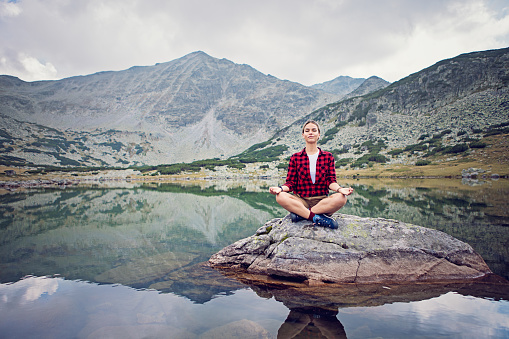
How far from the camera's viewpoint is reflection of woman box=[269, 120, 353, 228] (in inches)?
356

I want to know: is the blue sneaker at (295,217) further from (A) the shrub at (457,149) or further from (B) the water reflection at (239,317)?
(A) the shrub at (457,149)

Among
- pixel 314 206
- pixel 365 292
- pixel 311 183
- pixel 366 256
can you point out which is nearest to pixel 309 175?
pixel 311 183

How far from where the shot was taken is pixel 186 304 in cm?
696

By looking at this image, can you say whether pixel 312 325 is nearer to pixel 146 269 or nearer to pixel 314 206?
pixel 314 206

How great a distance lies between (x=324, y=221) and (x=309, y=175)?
1806 mm

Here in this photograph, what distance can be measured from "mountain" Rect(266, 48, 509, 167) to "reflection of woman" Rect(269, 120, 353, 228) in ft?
441

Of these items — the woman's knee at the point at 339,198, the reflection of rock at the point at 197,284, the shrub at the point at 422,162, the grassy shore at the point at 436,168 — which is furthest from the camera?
the shrub at the point at 422,162

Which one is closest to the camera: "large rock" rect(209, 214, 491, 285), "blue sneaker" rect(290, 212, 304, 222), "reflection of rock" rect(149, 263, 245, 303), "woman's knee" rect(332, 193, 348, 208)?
"reflection of rock" rect(149, 263, 245, 303)

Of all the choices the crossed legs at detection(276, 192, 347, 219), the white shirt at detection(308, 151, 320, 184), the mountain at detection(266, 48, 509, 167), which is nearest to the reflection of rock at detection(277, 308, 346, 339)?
the crossed legs at detection(276, 192, 347, 219)

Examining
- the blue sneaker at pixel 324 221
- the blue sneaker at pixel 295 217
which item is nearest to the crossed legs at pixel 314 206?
the blue sneaker at pixel 324 221

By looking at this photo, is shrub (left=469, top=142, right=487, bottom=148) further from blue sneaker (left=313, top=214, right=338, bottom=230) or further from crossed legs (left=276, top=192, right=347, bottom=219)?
crossed legs (left=276, top=192, right=347, bottom=219)

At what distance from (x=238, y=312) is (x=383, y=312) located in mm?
3574

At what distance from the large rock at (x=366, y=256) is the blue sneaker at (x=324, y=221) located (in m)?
0.23

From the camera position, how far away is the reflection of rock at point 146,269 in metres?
9.31
